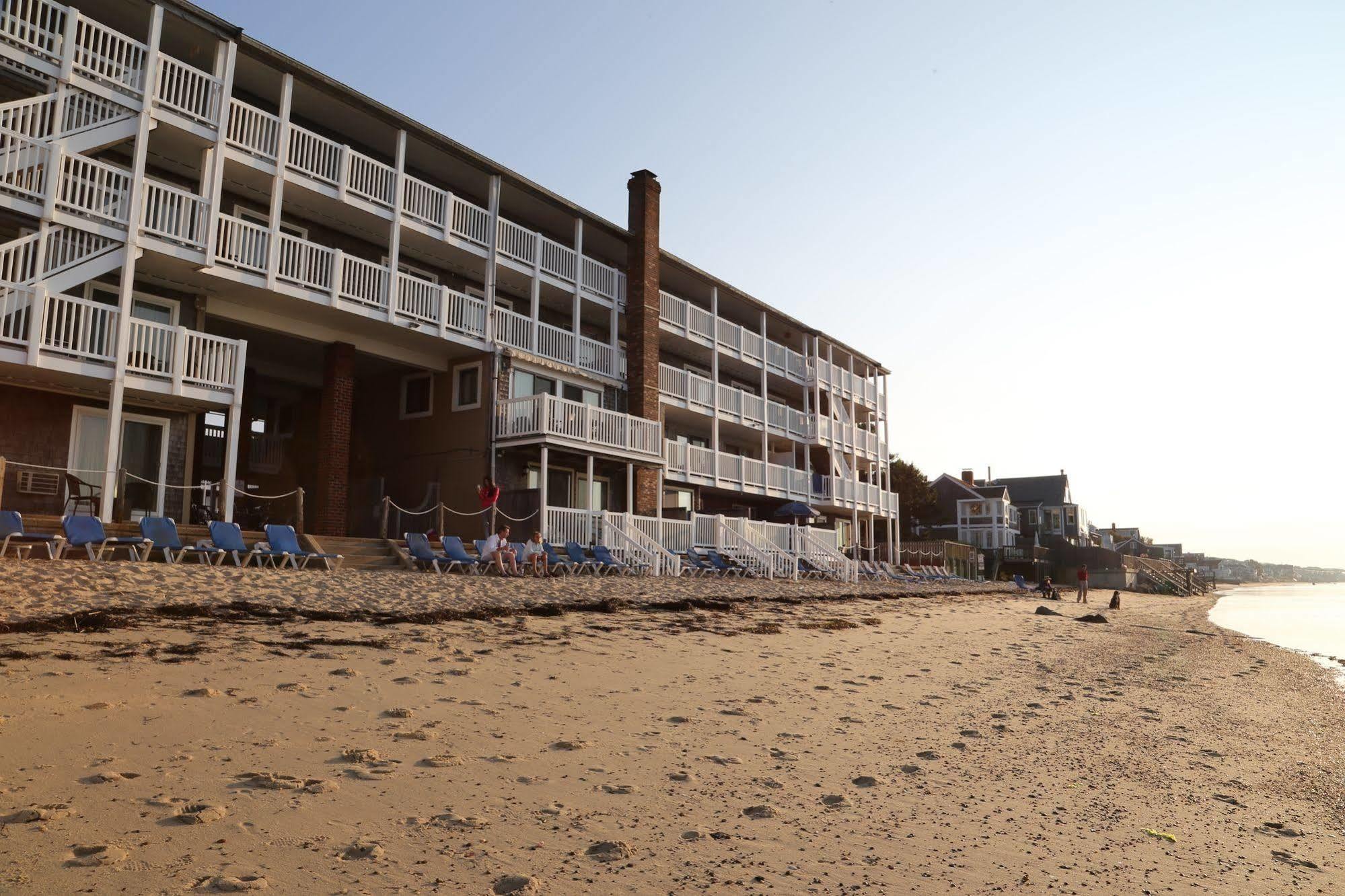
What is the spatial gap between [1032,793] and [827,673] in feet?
10.9

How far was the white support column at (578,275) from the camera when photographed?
24.6 meters

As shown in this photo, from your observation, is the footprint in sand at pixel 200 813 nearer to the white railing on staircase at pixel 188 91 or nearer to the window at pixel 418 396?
the white railing on staircase at pixel 188 91

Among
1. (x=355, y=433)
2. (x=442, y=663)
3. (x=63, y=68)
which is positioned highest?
(x=63, y=68)

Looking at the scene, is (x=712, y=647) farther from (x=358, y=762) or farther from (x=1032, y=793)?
(x=358, y=762)

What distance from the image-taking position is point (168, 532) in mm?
13125

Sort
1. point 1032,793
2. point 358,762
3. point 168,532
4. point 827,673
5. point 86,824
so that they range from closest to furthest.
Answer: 1. point 86,824
2. point 358,762
3. point 1032,793
4. point 827,673
5. point 168,532

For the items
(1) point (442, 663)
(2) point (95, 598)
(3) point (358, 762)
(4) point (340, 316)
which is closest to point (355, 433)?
(4) point (340, 316)

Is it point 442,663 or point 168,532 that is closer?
point 442,663

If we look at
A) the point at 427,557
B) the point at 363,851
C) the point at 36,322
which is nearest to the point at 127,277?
the point at 36,322

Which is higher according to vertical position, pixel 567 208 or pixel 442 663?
Result: pixel 567 208

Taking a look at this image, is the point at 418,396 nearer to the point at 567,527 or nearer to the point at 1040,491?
the point at 567,527

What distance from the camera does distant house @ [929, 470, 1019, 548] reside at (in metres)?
73.8

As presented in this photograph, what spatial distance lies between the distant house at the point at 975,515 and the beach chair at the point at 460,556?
6002cm

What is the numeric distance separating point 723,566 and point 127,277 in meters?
13.9
